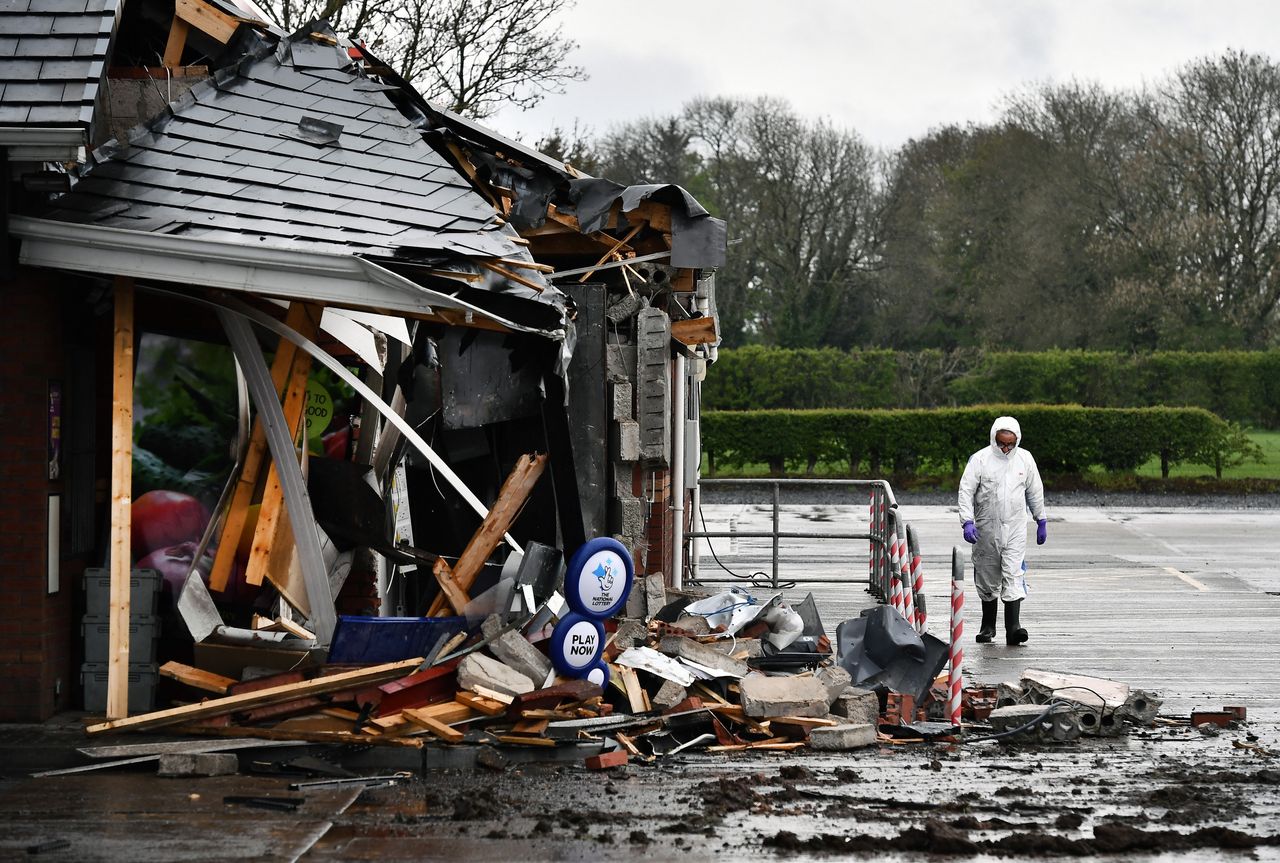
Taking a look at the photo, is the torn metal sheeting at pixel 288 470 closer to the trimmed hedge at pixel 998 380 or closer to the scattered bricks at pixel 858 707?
the scattered bricks at pixel 858 707

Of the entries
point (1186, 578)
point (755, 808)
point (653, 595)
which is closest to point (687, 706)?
point (755, 808)

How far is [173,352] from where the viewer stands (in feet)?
29.6

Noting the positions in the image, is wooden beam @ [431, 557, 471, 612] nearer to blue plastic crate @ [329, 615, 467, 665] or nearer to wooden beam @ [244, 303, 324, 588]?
blue plastic crate @ [329, 615, 467, 665]

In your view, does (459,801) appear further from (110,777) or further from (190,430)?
(190,430)

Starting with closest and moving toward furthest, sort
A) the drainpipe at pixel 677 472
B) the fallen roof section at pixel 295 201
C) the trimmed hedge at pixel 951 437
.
A: the fallen roof section at pixel 295 201, the drainpipe at pixel 677 472, the trimmed hedge at pixel 951 437

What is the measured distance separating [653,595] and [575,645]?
3539 millimetres

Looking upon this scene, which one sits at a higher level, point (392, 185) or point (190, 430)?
point (392, 185)

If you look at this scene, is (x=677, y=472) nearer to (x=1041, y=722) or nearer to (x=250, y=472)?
(x=250, y=472)

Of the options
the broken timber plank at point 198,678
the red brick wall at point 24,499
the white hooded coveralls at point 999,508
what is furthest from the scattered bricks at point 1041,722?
the red brick wall at point 24,499

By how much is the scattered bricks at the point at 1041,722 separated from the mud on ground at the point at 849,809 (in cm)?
29

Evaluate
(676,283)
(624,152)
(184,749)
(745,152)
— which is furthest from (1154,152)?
(184,749)

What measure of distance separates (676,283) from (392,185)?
153 inches

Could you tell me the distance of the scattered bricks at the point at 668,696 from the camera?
8186 millimetres

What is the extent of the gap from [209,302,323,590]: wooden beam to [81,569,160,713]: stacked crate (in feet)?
1.74
